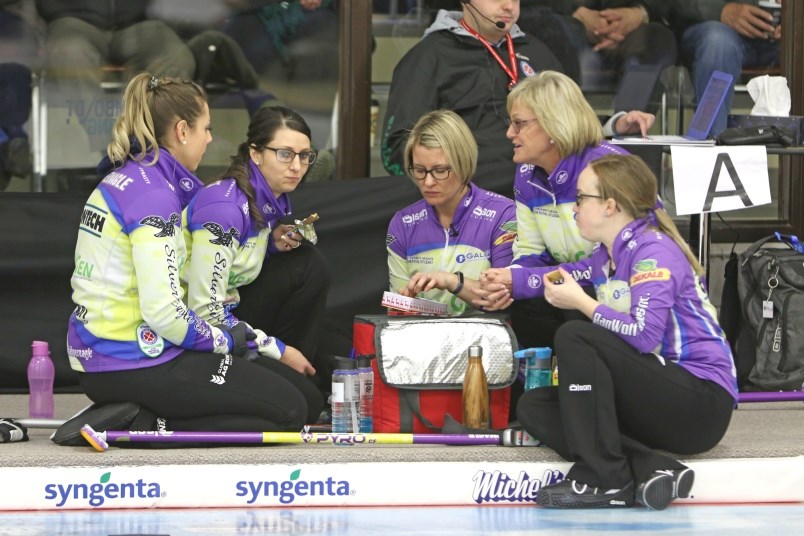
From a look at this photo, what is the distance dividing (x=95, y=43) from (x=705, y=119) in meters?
2.45

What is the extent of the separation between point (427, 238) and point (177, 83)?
0.95m

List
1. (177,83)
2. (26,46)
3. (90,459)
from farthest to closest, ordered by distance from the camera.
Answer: (26,46), (177,83), (90,459)

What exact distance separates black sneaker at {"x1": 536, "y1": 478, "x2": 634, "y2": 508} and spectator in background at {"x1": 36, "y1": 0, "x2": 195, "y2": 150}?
9.37 ft

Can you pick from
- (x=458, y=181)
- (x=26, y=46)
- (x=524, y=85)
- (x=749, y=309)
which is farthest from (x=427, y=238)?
(x=26, y=46)

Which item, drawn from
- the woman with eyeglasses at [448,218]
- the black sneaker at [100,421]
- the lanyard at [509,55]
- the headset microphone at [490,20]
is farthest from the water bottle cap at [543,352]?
the headset microphone at [490,20]

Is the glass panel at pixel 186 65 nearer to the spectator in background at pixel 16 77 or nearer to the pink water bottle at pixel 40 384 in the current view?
the spectator in background at pixel 16 77

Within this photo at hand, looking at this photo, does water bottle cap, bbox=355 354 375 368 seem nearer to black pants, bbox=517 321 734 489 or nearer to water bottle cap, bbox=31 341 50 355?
black pants, bbox=517 321 734 489

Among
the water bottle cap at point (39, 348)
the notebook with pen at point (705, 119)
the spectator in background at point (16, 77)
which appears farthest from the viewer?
the spectator in background at point (16, 77)

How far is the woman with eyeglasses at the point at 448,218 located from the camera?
4.18 meters

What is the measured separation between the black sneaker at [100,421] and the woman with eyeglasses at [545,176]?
1.07m

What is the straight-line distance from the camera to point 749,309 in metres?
4.62

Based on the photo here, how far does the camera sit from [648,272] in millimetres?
3447

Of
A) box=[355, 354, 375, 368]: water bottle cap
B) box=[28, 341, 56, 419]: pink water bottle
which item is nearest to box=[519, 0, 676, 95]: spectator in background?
box=[355, 354, 375, 368]: water bottle cap

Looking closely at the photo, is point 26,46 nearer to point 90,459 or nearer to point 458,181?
point 458,181
